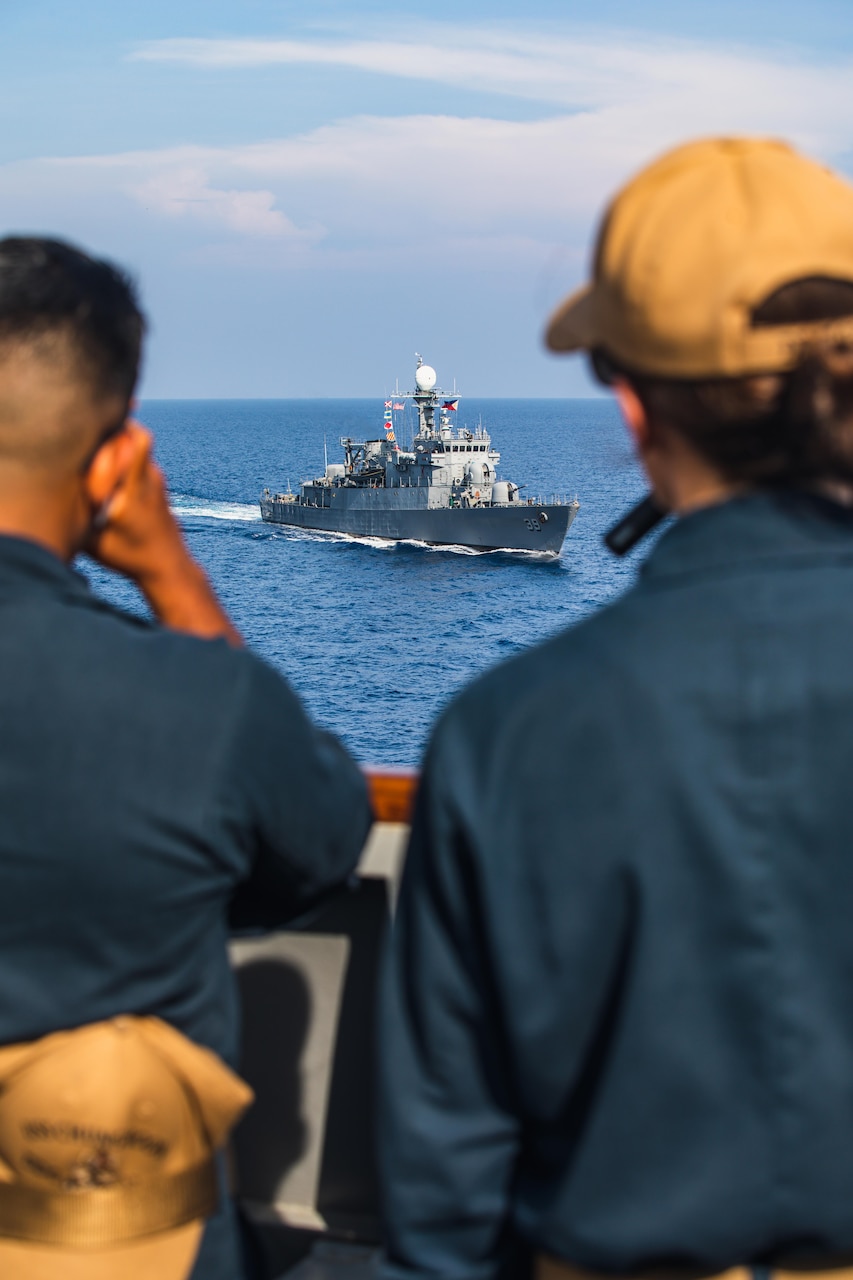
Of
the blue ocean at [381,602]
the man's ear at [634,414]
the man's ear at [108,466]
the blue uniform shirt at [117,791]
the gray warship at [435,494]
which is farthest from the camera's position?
the gray warship at [435,494]

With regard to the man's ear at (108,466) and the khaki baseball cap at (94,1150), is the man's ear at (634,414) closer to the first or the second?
the man's ear at (108,466)

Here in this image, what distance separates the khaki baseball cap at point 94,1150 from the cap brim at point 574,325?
930 millimetres

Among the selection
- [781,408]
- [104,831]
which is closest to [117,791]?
[104,831]

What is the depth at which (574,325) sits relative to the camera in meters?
1.31

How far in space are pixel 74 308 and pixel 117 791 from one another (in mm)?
575

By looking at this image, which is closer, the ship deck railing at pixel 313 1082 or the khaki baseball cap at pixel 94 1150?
the khaki baseball cap at pixel 94 1150

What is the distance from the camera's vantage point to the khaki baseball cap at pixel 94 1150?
143 cm

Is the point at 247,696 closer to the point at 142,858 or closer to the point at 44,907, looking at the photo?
the point at 142,858

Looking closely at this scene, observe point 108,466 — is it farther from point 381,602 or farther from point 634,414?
point 381,602

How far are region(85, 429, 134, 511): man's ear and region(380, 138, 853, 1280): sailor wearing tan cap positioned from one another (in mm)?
606

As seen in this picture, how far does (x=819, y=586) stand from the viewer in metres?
1.16

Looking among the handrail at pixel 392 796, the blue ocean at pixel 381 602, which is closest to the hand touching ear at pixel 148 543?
the handrail at pixel 392 796

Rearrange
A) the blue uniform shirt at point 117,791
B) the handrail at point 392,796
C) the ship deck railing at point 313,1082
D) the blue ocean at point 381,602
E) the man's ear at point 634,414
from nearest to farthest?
the man's ear at point 634,414 → the blue uniform shirt at point 117,791 → the handrail at point 392,796 → the ship deck railing at point 313,1082 → the blue ocean at point 381,602

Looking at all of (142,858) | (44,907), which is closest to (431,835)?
(142,858)
